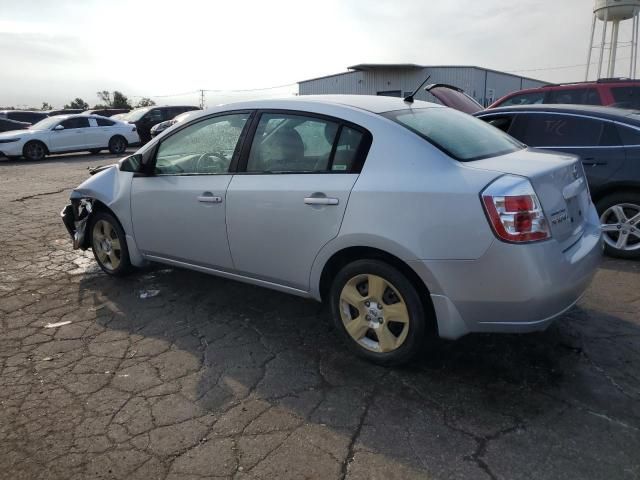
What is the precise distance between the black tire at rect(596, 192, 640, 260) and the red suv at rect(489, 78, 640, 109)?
11.1 feet

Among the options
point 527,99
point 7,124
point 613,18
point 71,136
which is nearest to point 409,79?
point 613,18

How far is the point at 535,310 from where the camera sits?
8.86 feet

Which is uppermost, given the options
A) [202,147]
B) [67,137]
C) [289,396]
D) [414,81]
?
[414,81]

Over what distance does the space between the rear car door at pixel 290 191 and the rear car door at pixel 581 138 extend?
10.5ft

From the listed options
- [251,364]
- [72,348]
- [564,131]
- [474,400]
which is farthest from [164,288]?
A: [564,131]

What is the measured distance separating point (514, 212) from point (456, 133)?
2.91 feet

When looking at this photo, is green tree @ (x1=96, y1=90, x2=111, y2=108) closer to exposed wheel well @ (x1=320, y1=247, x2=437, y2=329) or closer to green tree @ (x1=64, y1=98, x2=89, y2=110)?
green tree @ (x1=64, y1=98, x2=89, y2=110)

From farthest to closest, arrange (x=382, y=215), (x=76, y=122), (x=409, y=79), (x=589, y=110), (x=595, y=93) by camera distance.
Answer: (x=409, y=79) → (x=76, y=122) → (x=595, y=93) → (x=589, y=110) → (x=382, y=215)

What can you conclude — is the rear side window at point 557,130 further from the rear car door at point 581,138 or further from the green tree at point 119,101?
the green tree at point 119,101

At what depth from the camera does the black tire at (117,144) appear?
18359 mm

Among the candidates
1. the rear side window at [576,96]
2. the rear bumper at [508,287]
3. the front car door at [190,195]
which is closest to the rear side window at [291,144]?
the front car door at [190,195]

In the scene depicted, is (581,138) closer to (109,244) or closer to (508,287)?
(508,287)

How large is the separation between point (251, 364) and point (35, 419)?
1.24m

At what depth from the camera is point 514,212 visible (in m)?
2.63
